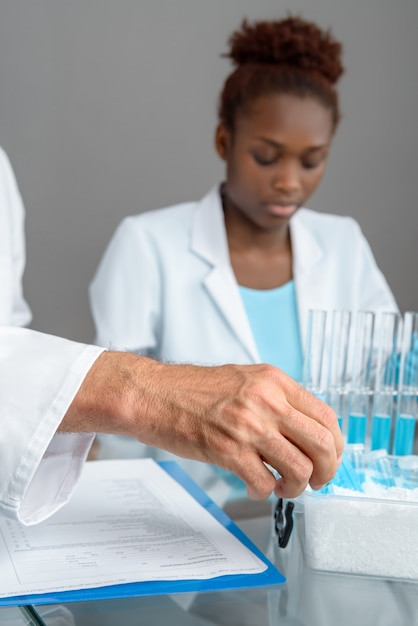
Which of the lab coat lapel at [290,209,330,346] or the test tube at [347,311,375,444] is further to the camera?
the lab coat lapel at [290,209,330,346]

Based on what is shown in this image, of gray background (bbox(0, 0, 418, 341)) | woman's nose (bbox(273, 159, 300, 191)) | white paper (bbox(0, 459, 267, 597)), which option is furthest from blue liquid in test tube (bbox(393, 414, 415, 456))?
gray background (bbox(0, 0, 418, 341))

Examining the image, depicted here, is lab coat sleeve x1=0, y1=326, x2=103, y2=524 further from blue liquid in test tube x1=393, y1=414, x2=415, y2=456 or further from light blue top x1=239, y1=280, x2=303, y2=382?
light blue top x1=239, y1=280, x2=303, y2=382

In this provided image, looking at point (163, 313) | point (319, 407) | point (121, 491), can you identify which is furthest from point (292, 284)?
point (319, 407)

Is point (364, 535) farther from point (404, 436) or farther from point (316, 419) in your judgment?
point (404, 436)

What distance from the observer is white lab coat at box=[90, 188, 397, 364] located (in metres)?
1.57

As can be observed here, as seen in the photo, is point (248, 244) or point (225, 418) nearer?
point (225, 418)

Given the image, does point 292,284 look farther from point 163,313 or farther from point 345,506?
point 345,506

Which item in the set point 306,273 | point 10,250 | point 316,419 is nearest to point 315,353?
point 316,419

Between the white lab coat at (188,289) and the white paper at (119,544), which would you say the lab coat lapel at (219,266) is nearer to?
the white lab coat at (188,289)

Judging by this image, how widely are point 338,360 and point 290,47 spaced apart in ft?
2.87

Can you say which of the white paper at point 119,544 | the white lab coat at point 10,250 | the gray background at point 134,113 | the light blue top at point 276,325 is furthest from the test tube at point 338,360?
the gray background at point 134,113

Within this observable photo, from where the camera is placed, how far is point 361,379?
33.7 inches

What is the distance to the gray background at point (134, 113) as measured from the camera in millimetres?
2404

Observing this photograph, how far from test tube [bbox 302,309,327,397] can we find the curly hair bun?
84 cm
